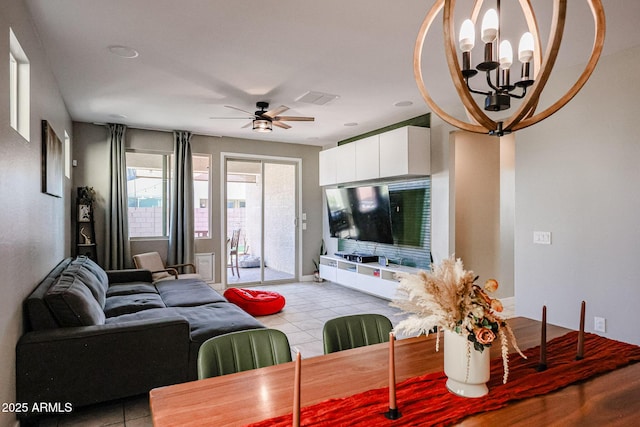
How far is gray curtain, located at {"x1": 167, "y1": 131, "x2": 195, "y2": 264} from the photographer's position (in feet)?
20.1

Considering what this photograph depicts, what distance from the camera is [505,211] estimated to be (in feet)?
18.9

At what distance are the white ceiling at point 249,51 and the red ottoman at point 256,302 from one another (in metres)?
2.46

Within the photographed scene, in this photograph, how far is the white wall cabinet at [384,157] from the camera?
16.7 feet

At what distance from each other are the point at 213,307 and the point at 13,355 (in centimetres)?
169

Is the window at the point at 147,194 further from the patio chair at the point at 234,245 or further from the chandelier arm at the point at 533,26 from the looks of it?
the chandelier arm at the point at 533,26

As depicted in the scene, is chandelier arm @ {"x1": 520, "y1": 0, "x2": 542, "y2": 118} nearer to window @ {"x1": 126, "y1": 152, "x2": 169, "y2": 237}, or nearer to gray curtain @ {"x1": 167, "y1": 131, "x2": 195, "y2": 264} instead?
gray curtain @ {"x1": 167, "y1": 131, "x2": 195, "y2": 264}

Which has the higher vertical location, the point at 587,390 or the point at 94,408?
the point at 587,390

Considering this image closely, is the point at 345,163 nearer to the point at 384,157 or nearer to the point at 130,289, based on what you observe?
the point at 384,157

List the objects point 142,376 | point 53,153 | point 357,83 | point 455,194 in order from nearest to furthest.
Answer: point 142,376 → point 53,153 → point 357,83 → point 455,194

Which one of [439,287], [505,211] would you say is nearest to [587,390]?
[439,287]

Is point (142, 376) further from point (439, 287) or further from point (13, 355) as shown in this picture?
point (439, 287)

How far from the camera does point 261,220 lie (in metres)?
7.08

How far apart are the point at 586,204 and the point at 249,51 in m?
3.28

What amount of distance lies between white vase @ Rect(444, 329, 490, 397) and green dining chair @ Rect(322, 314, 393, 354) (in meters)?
0.72
